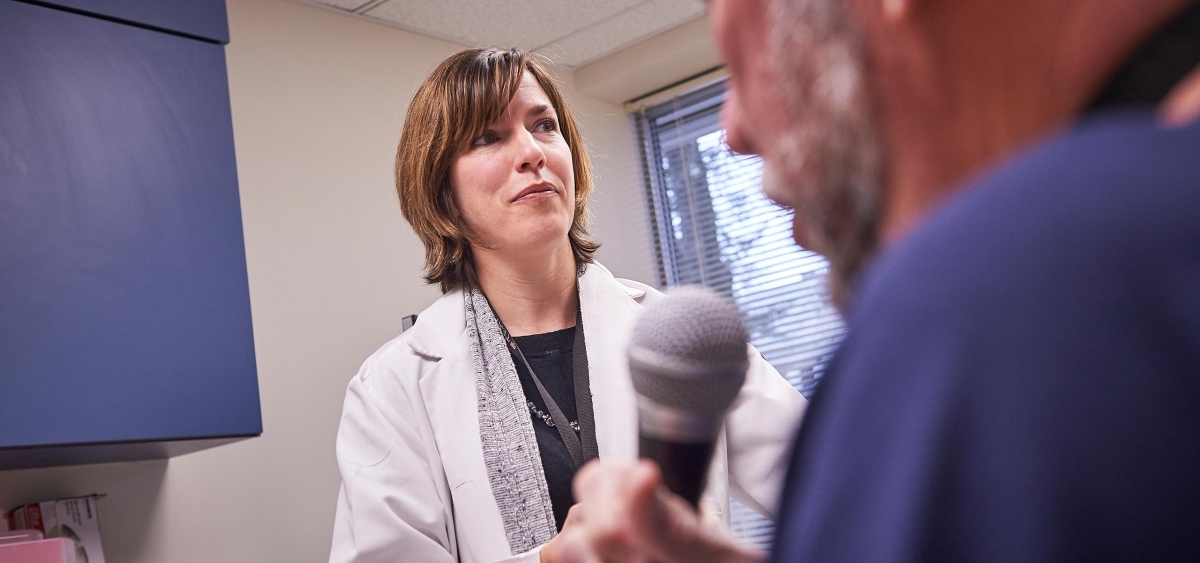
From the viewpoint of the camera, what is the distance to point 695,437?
0.58m

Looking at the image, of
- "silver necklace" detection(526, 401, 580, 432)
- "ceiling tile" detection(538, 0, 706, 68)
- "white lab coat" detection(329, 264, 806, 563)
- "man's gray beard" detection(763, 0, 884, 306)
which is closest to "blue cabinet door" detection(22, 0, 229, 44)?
"white lab coat" detection(329, 264, 806, 563)

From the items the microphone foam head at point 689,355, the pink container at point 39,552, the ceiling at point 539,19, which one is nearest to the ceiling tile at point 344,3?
the ceiling at point 539,19

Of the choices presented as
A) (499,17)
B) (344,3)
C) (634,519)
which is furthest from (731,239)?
(634,519)

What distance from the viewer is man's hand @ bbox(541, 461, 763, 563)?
499 mm

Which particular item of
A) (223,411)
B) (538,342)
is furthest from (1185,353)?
(223,411)

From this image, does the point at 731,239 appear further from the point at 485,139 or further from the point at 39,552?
the point at 39,552

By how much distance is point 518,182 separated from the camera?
1.55 meters

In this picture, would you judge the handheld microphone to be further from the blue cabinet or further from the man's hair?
the blue cabinet

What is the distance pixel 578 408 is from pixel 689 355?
0.92 metres

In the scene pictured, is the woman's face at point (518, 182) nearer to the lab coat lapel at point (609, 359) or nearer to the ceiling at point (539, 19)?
the lab coat lapel at point (609, 359)

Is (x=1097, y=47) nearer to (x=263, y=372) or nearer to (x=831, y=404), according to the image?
(x=831, y=404)

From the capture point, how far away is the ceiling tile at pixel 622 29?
3.13 metres

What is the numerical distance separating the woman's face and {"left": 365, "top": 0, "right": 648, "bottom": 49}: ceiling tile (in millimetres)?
1346

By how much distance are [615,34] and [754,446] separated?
2.13 meters
